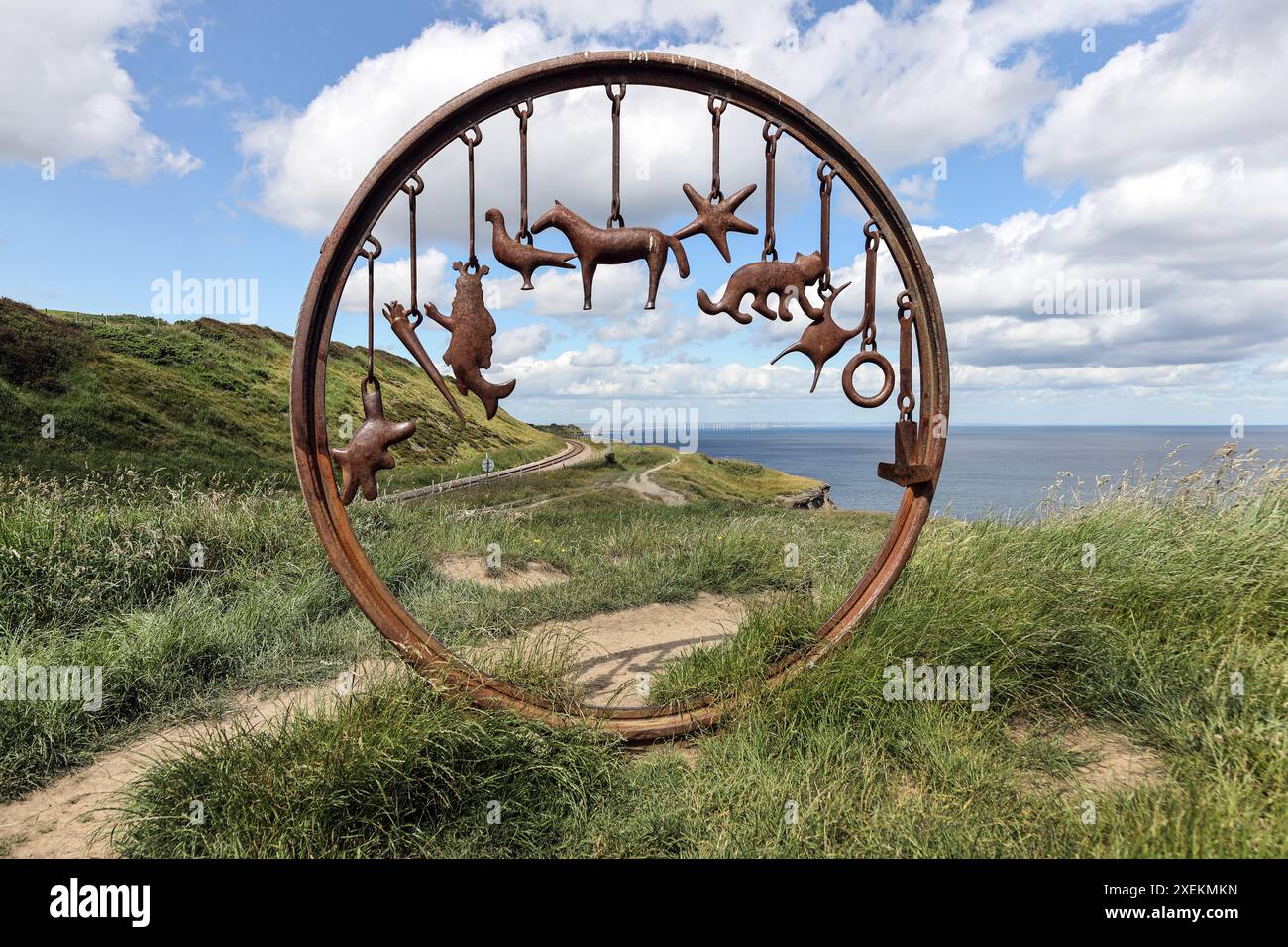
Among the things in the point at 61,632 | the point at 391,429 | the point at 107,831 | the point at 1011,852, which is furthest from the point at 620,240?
the point at 61,632

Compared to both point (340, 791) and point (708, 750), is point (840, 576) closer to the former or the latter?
point (708, 750)

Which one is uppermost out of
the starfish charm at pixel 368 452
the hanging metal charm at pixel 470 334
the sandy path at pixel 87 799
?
the hanging metal charm at pixel 470 334

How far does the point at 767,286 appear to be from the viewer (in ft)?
11.8

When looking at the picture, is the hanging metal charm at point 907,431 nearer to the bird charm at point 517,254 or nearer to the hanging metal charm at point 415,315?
the bird charm at point 517,254

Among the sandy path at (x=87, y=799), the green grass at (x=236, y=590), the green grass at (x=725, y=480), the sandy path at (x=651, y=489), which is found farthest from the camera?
the green grass at (x=725, y=480)

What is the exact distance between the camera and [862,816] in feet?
8.46

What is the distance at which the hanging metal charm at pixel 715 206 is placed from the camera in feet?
11.5

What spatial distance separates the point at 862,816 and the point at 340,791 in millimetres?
1974

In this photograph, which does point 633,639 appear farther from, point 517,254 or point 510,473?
point 510,473

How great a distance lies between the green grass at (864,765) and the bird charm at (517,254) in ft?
6.90

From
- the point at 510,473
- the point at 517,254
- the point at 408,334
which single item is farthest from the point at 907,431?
the point at 510,473

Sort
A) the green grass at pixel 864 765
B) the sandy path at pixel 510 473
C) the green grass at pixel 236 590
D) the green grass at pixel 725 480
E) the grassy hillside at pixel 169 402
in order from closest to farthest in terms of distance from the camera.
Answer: the green grass at pixel 864 765 → the green grass at pixel 236 590 → the sandy path at pixel 510 473 → the grassy hillside at pixel 169 402 → the green grass at pixel 725 480

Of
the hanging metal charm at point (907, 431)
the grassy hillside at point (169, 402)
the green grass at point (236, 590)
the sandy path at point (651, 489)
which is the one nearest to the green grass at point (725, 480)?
the sandy path at point (651, 489)

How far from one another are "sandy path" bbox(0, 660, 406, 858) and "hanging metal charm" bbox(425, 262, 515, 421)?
150 centimetres
